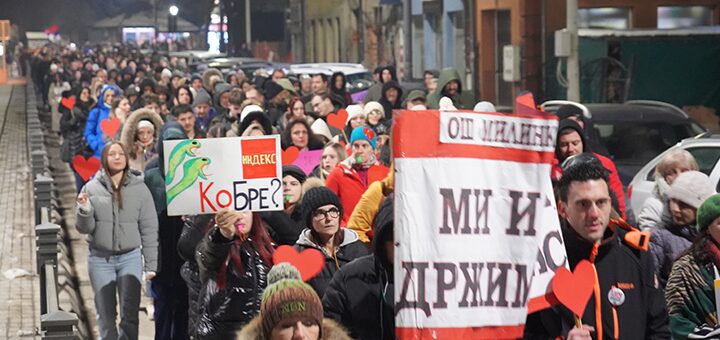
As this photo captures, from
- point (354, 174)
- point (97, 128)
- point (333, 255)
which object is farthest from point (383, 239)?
point (97, 128)

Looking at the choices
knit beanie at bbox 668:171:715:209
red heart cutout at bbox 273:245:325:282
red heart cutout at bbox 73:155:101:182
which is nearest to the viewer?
red heart cutout at bbox 273:245:325:282

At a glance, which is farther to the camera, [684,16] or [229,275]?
[684,16]

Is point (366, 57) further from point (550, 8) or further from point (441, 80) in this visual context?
point (441, 80)

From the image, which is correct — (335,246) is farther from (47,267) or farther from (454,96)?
(454,96)

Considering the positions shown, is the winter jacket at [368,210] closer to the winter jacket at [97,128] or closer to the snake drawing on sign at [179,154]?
the snake drawing on sign at [179,154]

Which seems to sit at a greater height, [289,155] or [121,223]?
[289,155]

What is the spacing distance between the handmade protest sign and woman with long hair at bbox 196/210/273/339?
420mm

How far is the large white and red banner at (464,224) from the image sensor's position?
5.29 m

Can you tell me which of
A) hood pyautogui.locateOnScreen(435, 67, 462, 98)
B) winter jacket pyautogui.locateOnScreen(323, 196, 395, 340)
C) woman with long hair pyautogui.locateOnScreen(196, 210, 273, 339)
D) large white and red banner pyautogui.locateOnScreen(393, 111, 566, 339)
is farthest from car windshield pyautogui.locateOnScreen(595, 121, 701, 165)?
large white and red banner pyautogui.locateOnScreen(393, 111, 566, 339)

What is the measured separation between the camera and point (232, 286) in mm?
8109

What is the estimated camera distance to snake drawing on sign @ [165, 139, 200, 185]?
9.02m

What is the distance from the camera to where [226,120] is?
18.9 meters

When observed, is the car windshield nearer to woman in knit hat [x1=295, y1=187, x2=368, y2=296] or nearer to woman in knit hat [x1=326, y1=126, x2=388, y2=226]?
woman in knit hat [x1=326, y1=126, x2=388, y2=226]

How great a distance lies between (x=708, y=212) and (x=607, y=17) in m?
28.4
